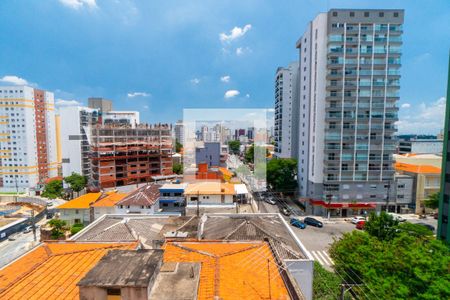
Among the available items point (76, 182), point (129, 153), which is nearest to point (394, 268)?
point (129, 153)

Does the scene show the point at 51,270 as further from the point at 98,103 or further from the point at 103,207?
the point at 98,103

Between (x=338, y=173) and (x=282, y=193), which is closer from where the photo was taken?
(x=338, y=173)

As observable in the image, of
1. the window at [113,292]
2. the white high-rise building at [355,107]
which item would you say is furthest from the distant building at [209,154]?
the window at [113,292]

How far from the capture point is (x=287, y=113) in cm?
4816

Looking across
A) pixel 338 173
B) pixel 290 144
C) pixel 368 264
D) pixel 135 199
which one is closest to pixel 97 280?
pixel 368 264

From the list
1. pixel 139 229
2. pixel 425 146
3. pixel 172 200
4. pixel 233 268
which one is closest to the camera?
pixel 233 268

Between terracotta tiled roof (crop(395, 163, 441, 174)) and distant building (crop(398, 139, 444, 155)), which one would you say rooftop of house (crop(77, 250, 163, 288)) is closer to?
terracotta tiled roof (crop(395, 163, 441, 174))

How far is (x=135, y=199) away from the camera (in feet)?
72.0

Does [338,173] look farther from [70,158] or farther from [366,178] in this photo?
[70,158]

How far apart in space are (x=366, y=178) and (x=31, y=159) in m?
66.0

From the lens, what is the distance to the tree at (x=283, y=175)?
3150 cm

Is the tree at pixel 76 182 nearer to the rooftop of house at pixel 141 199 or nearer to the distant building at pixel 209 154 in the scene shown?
the rooftop of house at pixel 141 199

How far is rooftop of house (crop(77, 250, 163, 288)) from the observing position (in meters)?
5.05

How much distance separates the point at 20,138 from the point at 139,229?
52.6m
